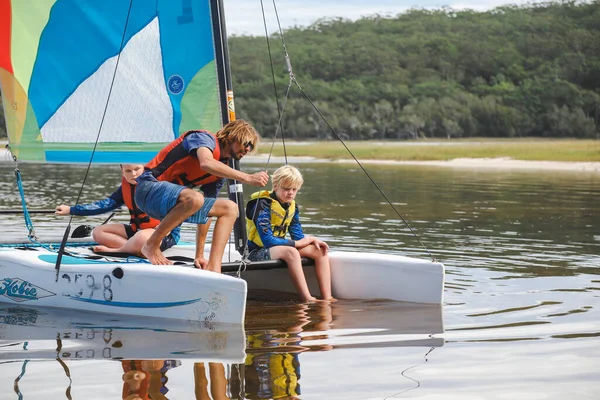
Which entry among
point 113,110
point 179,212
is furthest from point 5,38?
point 179,212

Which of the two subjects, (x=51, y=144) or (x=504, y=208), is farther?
(x=504, y=208)

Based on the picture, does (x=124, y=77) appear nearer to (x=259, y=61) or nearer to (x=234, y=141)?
(x=234, y=141)

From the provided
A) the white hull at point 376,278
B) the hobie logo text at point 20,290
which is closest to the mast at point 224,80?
the white hull at point 376,278

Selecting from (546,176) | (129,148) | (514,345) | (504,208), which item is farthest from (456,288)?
(546,176)

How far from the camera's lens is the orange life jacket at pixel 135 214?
7.33 meters

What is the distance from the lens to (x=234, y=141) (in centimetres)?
628

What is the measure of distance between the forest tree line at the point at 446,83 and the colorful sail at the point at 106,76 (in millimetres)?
43686

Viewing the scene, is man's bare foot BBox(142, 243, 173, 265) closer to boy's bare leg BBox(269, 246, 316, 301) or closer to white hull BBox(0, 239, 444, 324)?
white hull BBox(0, 239, 444, 324)

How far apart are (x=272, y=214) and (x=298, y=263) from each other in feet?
A: 1.36

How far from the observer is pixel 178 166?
20.7ft

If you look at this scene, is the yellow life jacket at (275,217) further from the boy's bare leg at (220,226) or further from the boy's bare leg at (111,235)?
the boy's bare leg at (111,235)

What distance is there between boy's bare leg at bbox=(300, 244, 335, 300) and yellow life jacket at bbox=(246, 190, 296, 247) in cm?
23

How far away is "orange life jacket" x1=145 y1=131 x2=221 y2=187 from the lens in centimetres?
630

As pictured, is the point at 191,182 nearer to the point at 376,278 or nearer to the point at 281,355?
the point at 376,278
